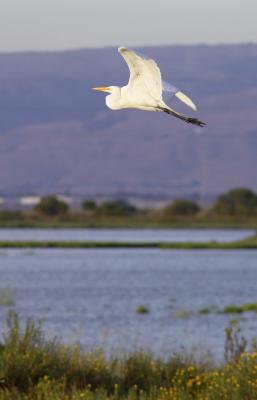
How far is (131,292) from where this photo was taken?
41.1 meters

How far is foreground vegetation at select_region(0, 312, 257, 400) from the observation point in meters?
11.7

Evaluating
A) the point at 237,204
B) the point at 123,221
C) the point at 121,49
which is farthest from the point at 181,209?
the point at 121,49

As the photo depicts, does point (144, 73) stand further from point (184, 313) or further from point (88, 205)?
point (88, 205)

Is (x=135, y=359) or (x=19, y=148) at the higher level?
(x=19, y=148)

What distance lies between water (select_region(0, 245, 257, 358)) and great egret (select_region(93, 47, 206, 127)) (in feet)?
25.4

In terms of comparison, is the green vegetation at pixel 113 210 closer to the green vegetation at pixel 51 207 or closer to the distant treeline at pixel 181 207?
the distant treeline at pixel 181 207

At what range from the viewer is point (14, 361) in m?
13.1

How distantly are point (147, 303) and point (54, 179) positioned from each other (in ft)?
452

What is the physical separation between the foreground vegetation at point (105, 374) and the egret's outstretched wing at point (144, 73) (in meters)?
3.66

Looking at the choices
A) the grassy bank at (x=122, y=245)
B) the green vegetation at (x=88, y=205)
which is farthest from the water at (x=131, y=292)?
the green vegetation at (x=88, y=205)

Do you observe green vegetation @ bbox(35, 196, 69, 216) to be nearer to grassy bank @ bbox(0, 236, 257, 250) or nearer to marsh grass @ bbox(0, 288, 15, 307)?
grassy bank @ bbox(0, 236, 257, 250)

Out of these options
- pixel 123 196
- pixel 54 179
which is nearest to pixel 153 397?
pixel 123 196

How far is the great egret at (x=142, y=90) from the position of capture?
845cm

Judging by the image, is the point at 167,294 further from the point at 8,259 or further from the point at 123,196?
the point at 123,196
